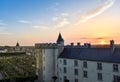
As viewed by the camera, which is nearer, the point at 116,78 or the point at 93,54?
the point at 116,78

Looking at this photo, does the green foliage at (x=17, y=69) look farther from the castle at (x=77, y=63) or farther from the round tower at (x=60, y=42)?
the round tower at (x=60, y=42)

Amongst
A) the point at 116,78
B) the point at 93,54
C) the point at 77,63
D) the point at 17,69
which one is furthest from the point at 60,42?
the point at 17,69

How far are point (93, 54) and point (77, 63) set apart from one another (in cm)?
502

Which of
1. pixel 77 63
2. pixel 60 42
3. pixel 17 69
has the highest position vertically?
pixel 60 42

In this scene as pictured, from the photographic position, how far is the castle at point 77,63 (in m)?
43.4

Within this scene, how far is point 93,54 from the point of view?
4859 cm

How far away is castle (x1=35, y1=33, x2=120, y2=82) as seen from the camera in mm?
43366

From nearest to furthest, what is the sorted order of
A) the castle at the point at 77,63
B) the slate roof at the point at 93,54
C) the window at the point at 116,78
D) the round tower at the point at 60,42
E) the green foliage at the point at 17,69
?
the window at the point at 116,78 < the castle at the point at 77,63 < the slate roof at the point at 93,54 < the round tower at the point at 60,42 < the green foliage at the point at 17,69

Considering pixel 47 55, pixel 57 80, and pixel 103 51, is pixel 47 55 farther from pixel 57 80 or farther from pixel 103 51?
pixel 103 51

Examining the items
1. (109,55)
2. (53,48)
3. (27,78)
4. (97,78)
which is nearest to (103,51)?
(109,55)

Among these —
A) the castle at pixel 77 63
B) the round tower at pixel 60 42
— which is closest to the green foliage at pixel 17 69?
the castle at pixel 77 63

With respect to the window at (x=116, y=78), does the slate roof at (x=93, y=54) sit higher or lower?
higher

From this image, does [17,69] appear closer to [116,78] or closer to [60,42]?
[60,42]

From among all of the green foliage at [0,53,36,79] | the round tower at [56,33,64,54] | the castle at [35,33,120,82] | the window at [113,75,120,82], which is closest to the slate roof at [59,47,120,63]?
the castle at [35,33,120,82]
